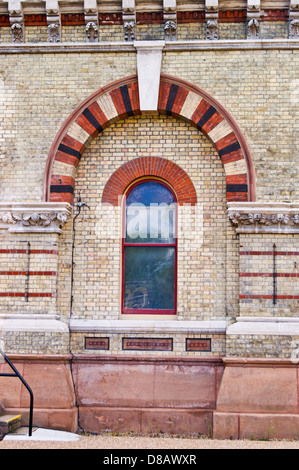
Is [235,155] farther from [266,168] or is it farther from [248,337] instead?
[248,337]

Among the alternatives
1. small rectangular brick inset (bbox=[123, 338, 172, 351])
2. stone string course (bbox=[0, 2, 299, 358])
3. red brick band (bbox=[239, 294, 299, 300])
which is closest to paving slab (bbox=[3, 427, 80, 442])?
stone string course (bbox=[0, 2, 299, 358])

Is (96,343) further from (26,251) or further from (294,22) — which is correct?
(294,22)

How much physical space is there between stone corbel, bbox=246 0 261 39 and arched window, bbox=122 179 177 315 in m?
3.37

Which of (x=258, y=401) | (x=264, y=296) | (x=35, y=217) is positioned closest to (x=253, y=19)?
(x=264, y=296)

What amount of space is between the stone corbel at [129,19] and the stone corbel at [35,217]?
358 centimetres

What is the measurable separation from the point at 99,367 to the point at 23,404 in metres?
1.51

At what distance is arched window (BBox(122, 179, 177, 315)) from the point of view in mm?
11078

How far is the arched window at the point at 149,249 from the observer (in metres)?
11.1

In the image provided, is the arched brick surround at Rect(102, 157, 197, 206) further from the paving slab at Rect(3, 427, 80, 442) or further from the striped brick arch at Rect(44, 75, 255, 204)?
the paving slab at Rect(3, 427, 80, 442)

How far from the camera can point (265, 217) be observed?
10.6 metres

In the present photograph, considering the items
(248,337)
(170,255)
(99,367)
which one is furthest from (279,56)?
(99,367)

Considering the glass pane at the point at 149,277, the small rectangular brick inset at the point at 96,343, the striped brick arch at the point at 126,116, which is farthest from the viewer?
the glass pane at the point at 149,277

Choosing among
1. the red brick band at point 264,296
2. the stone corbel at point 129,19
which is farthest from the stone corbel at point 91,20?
the red brick band at point 264,296

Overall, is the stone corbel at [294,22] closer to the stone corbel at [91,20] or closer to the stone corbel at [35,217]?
the stone corbel at [91,20]
